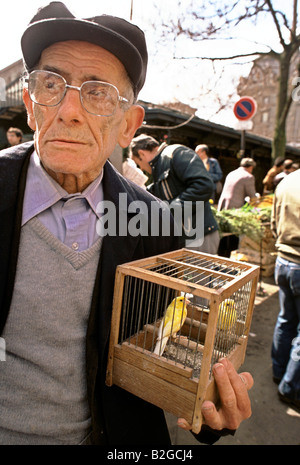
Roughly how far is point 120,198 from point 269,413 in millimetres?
2712

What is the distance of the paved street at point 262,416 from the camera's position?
2549mm

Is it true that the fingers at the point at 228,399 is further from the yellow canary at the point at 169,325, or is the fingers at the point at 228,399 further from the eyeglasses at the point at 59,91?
the eyeglasses at the point at 59,91

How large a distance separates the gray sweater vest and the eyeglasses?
0.45m

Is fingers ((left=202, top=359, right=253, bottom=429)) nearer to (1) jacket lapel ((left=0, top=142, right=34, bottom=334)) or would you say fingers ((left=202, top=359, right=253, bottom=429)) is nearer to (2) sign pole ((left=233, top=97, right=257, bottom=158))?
(1) jacket lapel ((left=0, top=142, right=34, bottom=334))

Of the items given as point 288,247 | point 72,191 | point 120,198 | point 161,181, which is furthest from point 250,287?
point 161,181

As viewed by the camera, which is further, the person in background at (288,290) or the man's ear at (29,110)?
the person in background at (288,290)

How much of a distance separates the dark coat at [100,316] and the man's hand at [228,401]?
16cm

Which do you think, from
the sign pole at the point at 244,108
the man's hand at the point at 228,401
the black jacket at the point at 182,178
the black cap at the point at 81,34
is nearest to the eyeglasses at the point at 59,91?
the black cap at the point at 81,34

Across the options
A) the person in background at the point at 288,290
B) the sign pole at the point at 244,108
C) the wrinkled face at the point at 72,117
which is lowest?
the person in background at the point at 288,290

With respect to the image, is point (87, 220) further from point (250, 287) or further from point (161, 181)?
point (161, 181)

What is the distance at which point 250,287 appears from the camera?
1.36 meters

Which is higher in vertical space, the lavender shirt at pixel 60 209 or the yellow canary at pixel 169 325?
the lavender shirt at pixel 60 209

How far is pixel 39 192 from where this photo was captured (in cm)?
118

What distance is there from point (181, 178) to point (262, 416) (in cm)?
241
